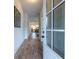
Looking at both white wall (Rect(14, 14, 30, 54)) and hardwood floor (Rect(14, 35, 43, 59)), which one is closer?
hardwood floor (Rect(14, 35, 43, 59))

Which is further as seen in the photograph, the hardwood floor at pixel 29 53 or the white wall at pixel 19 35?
the white wall at pixel 19 35

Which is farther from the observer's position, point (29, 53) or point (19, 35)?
point (19, 35)

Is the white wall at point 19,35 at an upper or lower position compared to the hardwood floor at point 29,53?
upper

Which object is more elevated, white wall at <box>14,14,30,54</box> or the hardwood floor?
white wall at <box>14,14,30,54</box>

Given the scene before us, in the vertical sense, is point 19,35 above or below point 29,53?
above
